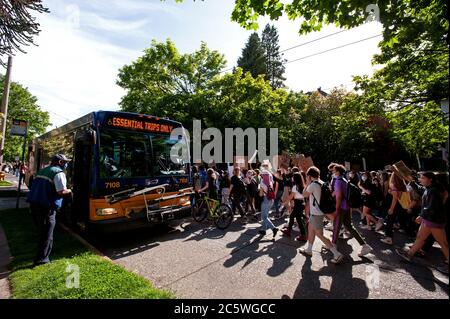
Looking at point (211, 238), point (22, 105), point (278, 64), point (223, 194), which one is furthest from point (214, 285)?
point (22, 105)

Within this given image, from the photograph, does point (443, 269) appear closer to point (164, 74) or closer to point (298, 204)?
point (298, 204)

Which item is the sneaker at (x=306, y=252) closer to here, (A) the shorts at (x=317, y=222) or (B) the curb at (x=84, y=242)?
(A) the shorts at (x=317, y=222)

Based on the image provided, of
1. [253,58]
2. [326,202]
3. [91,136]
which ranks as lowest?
[326,202]

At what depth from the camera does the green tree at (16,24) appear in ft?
24.1

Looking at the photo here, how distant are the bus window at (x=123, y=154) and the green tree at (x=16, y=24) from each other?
5463 mm

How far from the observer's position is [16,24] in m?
7.67

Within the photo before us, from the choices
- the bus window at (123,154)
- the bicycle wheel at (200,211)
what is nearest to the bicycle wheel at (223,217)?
the bicycle wheel at (200,211)

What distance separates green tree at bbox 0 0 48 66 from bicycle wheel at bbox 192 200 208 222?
7.61m

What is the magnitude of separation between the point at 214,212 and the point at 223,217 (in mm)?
319

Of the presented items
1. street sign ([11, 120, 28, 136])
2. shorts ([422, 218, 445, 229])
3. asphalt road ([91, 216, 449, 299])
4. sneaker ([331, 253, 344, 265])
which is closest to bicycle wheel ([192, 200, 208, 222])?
asphalt road ([91, 216, 449, 299])

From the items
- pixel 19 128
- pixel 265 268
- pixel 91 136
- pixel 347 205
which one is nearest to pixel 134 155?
pixel 91 136

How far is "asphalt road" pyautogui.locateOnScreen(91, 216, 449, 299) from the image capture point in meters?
3.64
